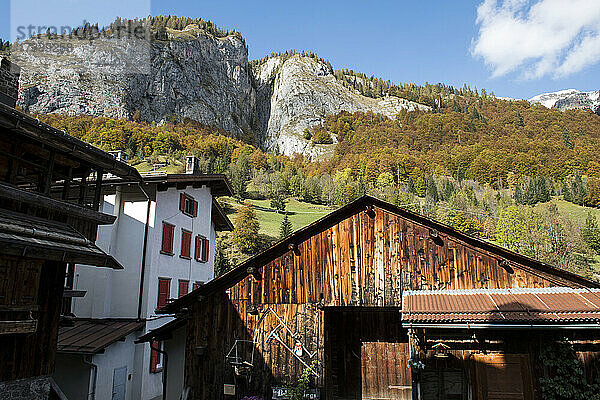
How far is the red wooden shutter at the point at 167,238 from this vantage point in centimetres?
2030

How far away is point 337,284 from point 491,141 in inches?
4795

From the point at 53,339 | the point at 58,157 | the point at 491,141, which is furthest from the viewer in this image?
the point at 491,141

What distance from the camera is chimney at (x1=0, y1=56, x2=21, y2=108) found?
37.4ft

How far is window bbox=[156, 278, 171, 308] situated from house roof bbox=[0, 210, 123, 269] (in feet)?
32.4

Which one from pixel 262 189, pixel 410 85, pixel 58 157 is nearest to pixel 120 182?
pixel 58 157

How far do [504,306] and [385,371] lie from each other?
579 centimetres

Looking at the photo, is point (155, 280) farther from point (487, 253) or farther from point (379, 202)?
point (487, 253)

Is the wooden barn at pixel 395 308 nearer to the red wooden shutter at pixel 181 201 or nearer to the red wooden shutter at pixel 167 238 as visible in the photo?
the red wooden shutter at pixel 167 238

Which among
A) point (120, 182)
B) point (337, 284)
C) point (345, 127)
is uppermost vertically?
point (345, 127)

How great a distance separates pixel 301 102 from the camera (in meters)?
157

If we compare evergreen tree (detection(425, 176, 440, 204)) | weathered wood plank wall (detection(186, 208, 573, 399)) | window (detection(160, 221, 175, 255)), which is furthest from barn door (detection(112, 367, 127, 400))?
evergreen tree (detection(425, 176, 440, 204))

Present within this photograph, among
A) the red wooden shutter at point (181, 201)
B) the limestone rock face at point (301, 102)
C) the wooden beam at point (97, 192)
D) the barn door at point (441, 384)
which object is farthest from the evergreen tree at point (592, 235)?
the limestone rock face at point (301, 102)

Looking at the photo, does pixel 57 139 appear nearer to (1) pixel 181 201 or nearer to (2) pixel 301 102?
(1) pixel 181 201

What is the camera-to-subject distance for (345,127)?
145875mm
